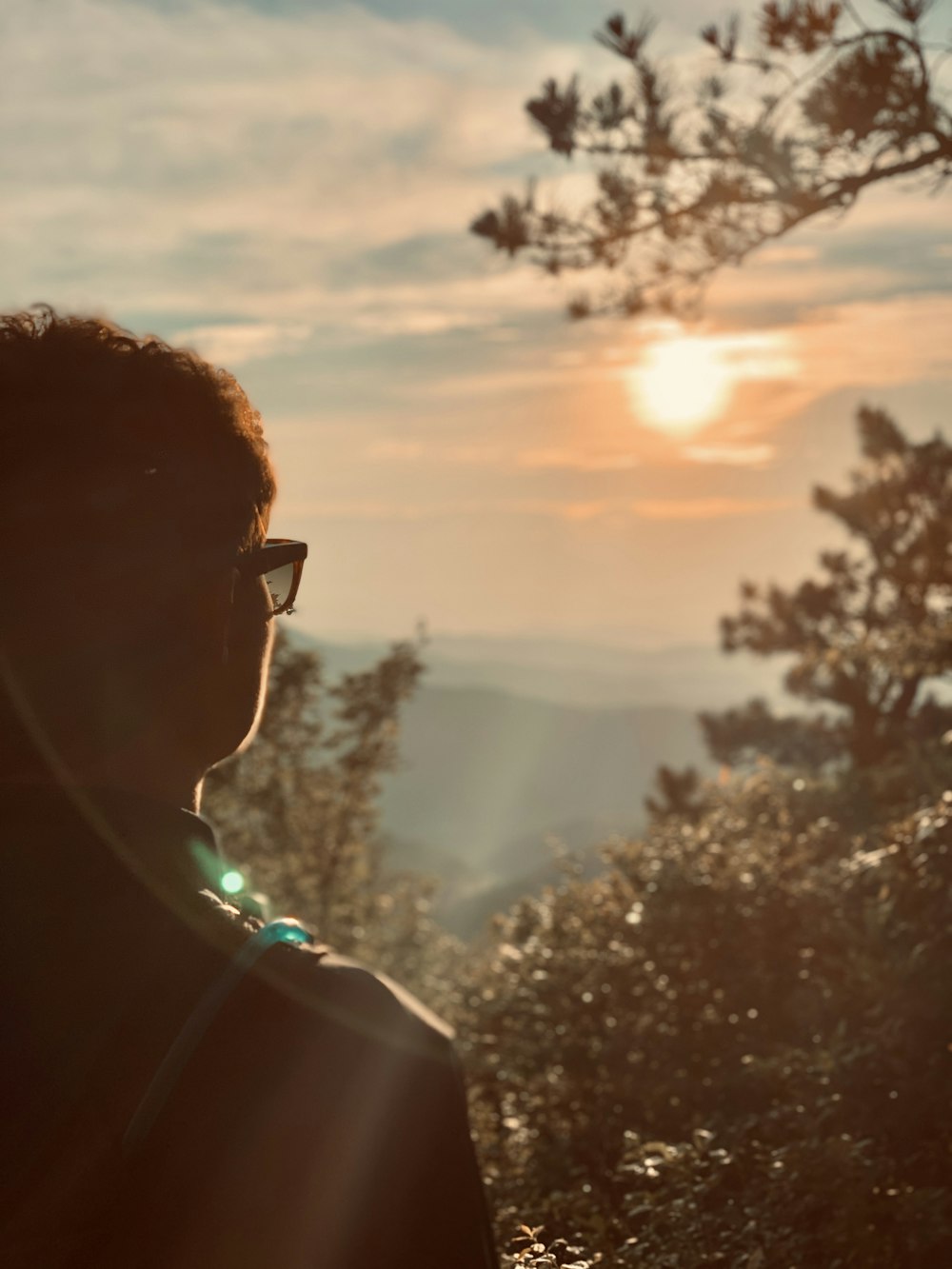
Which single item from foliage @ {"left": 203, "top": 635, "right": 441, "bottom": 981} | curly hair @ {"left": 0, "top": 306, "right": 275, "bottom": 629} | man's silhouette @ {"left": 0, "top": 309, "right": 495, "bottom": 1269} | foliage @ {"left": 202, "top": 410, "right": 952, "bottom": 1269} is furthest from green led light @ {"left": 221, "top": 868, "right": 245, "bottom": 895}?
foliage @ {"left": 203, "top": 635, "right": 441, "bottom": 981}

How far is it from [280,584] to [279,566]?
0.58 ft

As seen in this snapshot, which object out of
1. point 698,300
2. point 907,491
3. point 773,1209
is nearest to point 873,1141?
point 773,1209

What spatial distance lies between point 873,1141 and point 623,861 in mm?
5083

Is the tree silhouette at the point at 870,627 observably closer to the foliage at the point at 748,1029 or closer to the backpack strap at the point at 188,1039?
the foliage at the point at 748,1029

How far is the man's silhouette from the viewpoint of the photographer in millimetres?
1299

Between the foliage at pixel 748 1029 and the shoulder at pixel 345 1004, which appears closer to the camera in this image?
the shoulder at pixel 345 1004

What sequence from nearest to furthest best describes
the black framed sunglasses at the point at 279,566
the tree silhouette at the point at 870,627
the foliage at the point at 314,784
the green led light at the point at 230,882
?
the green led light at the point at 230,882 → the black framed sunglasses at the point at 279,566 → the tree silhouette at the point at 870,627 → the foliage at the point at 314,784

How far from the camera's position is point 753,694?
26.8m

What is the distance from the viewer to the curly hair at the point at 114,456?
5.10ft

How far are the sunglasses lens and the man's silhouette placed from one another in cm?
21

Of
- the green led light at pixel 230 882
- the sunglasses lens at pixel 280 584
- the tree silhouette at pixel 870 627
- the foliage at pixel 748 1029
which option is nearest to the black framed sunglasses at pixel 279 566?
the sunglasses lens at pixel 280 584

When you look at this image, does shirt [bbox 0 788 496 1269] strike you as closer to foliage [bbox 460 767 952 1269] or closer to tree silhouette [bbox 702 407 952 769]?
foliage [bbox 460 767 952 1269]

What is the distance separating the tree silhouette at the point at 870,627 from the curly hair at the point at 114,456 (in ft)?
20.5

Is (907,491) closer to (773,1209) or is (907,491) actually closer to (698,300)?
(698,300)
